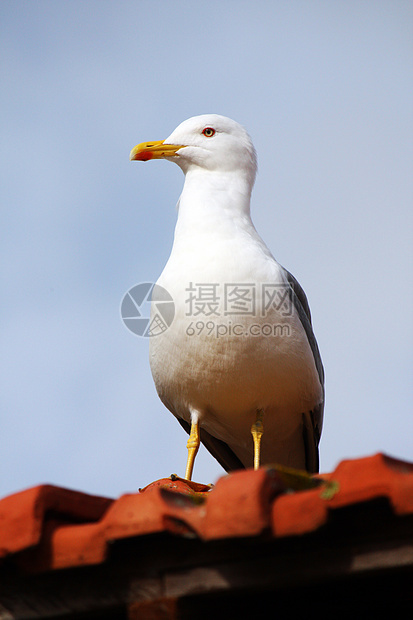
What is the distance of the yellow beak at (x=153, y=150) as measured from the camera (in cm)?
605

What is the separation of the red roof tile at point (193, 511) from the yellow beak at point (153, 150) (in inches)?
152

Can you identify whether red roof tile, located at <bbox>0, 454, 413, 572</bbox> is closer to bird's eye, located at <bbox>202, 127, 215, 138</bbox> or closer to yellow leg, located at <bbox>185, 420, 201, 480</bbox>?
yellow leg, located at <bbox>185, 420, 201, 480</bbox>

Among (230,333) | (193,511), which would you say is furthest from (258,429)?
(193,511)

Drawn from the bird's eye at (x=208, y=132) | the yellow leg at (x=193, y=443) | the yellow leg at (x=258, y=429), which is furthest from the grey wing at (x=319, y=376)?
the bird's eye at (x=208, y=132)

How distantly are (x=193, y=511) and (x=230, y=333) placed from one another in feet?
8.61

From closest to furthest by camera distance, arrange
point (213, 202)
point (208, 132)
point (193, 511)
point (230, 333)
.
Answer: point (193, 511) < point (230, 333) < point (213, 202) < point (208, 132)

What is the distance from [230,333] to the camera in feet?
15.9

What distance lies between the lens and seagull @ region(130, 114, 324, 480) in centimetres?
488

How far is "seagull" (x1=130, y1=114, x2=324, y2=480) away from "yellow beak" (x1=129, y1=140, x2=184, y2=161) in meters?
0.01

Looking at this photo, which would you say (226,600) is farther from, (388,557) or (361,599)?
(388,557)

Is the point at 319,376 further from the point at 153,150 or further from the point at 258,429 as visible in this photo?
the point at 153,150

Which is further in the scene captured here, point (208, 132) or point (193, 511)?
point (208, 132)

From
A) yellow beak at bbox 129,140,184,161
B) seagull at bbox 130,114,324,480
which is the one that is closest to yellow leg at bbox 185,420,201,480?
seagull at bbox 130,114,324,480

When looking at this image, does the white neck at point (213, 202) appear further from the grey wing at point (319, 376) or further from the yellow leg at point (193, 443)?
the yellow leg at point (193, 443)
